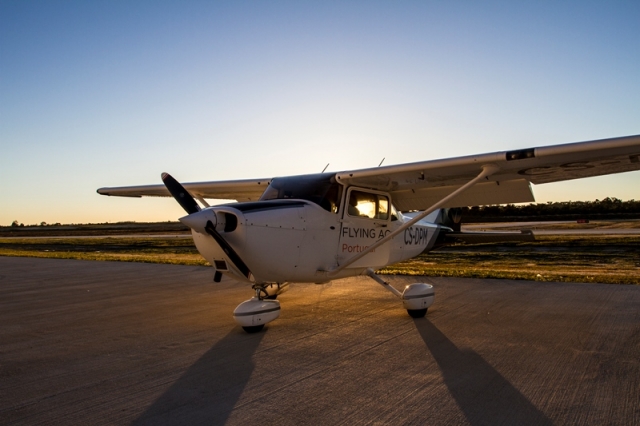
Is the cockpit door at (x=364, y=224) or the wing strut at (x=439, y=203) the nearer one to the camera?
the wing strut at (x=439, y=203)

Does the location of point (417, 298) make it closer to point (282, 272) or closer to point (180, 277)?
point (282, 272)

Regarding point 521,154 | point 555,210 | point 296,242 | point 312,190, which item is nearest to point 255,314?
point 296,242

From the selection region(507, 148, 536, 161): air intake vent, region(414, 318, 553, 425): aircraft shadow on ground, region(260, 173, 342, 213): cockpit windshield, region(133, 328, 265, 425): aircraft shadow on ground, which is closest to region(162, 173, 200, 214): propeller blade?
region(260, 173, 342, 213): cockpit windshield

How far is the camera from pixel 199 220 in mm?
5699

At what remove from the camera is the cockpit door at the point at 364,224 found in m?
7.56

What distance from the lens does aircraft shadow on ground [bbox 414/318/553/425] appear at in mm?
3473

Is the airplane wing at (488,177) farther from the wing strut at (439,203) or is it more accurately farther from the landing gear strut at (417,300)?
the landing gear strut at (417,300)

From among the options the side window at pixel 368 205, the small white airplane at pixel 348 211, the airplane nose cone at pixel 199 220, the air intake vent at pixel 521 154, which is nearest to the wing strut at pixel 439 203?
the small white airplane at pixel 348 211

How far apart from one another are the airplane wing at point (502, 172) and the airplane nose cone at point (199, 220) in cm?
236

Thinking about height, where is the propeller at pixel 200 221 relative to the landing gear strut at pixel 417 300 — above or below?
above

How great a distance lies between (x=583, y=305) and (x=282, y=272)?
16.0 feet

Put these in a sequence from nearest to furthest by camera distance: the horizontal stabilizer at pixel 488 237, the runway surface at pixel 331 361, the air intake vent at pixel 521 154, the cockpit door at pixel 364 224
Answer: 1. the runway surface at pixel 331 361
2. the air intake vent at pixel 521 154
3. the cockpit door at pixel 364 224
4. the horizontal stabilizer at pixel 488 237

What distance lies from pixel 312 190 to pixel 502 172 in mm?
2977

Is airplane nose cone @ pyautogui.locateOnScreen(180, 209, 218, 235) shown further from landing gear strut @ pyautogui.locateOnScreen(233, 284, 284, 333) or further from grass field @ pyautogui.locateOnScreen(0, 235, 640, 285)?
grass field @ pyautogui.locateOnScreen(0, 235, 640, 285)
